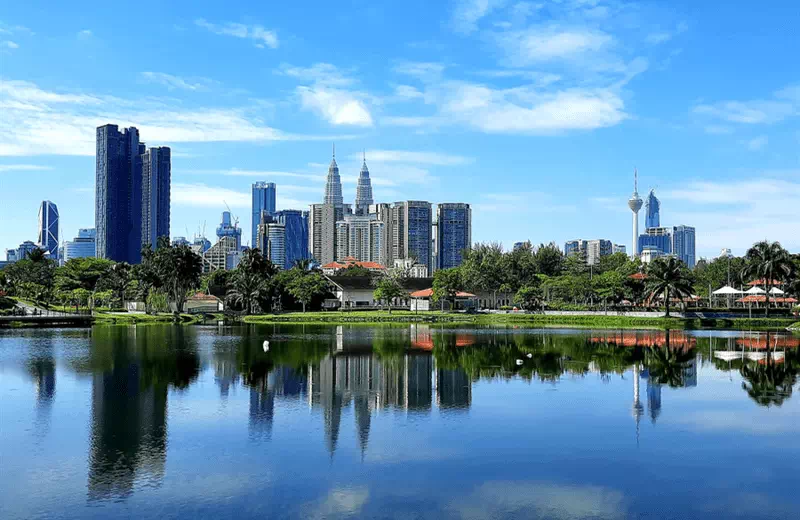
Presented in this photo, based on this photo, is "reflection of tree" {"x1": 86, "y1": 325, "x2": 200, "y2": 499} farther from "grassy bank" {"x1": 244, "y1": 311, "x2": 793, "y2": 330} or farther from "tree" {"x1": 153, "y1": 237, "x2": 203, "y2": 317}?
"tree" {"x1": 153, "y1": 237, "x2": 203, "y2": 317}

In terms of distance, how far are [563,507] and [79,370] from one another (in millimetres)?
33859

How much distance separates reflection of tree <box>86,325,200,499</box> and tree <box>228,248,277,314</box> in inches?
1981

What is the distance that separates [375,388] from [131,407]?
37.6 feet

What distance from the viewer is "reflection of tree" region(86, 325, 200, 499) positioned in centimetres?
2209

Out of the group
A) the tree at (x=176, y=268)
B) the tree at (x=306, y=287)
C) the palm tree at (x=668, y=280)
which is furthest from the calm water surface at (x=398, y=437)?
the tree at (x=306, y=287)

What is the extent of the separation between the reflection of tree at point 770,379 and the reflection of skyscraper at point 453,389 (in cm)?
1327

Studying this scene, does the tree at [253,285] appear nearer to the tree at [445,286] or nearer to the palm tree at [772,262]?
the tree at [445,286]

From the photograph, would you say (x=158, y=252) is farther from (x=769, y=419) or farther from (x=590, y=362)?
(x=769, y=419)

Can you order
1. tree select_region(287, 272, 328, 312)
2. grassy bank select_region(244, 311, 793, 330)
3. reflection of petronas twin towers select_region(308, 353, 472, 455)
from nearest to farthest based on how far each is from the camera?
1. reflection of petronas twin towers select_region(308, 353, 472, 455)
2. grassy bank select_region(244, 311, 793, 330)
3. tree select_region(287, 272, 328, 312)

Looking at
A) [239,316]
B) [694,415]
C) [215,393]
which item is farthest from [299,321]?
[694,415]

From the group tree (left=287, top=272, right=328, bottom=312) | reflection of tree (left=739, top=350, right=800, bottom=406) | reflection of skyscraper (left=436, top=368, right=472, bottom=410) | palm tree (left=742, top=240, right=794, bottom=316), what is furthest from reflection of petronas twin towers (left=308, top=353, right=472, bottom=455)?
tree (left=287, top=272, right=328, bottom=312)

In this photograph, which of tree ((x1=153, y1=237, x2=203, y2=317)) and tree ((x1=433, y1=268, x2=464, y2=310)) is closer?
tree ((x1=153, y1=237, x2=203, y2=317))

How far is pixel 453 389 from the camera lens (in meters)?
38.6

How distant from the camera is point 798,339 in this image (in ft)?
233
